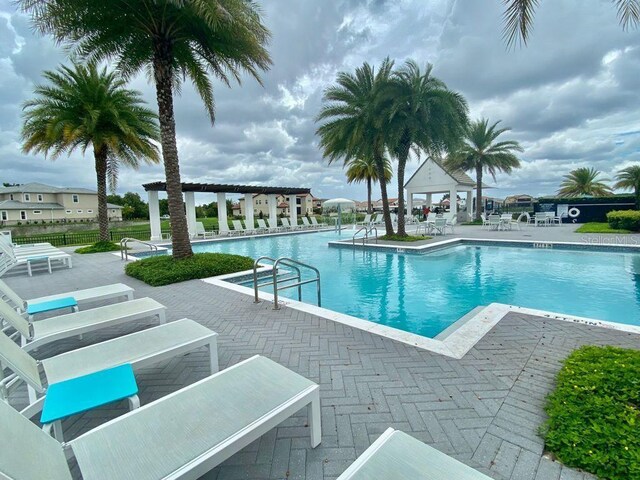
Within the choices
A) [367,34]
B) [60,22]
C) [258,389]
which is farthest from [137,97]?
[258,389]

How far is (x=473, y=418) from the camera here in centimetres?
258

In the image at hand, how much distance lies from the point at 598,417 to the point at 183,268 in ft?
26.8

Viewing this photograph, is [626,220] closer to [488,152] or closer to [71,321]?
[488,152]

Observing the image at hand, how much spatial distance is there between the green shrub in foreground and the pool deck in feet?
9.62

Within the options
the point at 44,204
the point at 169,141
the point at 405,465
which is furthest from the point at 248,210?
the point at 44,204

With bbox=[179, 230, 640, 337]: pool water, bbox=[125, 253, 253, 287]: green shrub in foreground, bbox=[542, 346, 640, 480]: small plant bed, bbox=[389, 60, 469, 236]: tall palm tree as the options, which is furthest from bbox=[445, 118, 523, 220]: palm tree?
bbox=[542, 346, 640, 480]: small plant bed

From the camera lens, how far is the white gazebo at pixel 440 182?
26.6 meters

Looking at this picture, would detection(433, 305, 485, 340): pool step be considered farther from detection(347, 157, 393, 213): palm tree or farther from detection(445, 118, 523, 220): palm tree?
detection(347, 157, 393, 213): palm tree

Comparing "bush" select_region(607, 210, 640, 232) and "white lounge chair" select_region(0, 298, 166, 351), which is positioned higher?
"bush" select_region(607, 210, 640, 232)

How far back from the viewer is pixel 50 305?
479 cm

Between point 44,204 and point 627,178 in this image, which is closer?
point 627,178

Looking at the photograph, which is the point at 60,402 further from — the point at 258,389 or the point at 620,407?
the point at 620,407

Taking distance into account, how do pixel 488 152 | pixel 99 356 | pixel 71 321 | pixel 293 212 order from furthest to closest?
pixel 293 212 < pixel 488 152 < pixel 71 321 < pixel 99 356

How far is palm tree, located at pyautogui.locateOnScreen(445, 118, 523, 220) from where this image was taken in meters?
25.4
